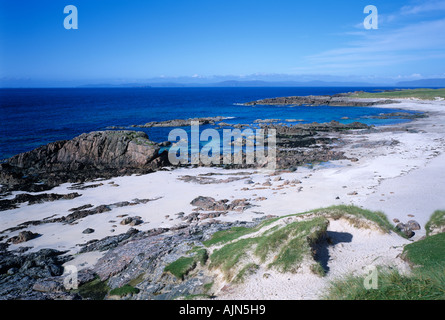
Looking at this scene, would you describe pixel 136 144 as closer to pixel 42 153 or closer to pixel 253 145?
pixel 42 153

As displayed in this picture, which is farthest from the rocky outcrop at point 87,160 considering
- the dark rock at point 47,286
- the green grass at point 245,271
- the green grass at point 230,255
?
the green grass at point 245,271

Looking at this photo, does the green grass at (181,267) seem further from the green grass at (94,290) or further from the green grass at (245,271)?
the green grass at (94,290)

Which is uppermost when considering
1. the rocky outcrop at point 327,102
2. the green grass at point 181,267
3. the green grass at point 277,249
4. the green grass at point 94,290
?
the rocky outcrop at point 327,102

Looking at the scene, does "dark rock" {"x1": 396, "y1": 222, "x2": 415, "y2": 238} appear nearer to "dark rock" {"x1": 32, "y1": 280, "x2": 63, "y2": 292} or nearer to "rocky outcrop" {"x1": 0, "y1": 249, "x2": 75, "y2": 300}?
"rocky outcrop" {"x1": 0, "y1": 249, "x2": 75, "y2": 300}

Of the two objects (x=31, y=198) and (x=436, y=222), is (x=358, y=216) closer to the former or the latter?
(x=436, y=222)
